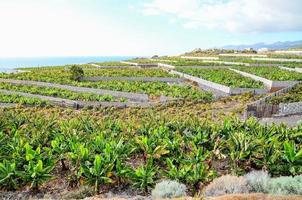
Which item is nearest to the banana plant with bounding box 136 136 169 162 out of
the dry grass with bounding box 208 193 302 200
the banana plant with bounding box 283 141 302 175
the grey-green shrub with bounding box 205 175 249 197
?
the grey-green shrub with bounding box 205 175 249 197

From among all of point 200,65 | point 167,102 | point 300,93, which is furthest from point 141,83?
point 300,93

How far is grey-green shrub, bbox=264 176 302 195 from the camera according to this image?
28.2 feet

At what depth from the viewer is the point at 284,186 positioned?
8766mm

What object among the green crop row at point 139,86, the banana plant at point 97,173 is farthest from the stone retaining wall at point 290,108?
the banana plant at point 97,173

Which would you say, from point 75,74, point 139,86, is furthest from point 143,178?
point 75,74

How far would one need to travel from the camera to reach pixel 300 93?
108 feet

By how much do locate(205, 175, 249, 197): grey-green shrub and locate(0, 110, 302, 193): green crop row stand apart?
69 centimetres

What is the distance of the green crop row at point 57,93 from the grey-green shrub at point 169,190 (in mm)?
28650

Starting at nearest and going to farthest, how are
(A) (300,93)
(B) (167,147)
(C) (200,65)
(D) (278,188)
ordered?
1. (D) (278,188)
2. (B) (167,147)
3. (A) (300,93)
4. (C) (200,65)

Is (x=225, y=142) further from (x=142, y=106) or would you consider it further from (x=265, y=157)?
(x=142, y=106)

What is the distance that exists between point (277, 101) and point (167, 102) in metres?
10.3

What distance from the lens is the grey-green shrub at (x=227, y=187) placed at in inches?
352

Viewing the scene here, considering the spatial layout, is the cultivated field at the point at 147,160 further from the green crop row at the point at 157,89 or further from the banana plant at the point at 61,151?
the green crop row at the point at 157,89

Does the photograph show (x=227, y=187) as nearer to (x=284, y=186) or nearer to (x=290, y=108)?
(x=284, y=186)
